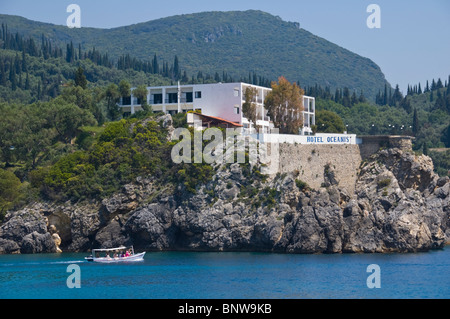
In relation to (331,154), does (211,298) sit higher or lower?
lower

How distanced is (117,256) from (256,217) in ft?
47.1

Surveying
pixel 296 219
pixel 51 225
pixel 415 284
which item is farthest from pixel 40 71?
pixel 415 284

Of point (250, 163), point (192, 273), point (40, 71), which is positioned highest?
point (40, 71)

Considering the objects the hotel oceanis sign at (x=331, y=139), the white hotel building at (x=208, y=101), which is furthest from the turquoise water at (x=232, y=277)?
the white hotel building at (x=208, y=101)

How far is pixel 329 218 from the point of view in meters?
81.1

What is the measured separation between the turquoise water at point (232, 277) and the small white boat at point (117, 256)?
4.03ft

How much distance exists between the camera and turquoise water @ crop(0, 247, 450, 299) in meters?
60.2

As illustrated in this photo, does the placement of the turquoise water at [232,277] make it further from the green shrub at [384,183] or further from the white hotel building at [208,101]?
the white hotel building at [208,101]

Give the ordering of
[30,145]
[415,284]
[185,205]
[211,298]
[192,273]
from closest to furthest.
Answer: [211,298], [415,284], [192,273], [185,205], [30,145]

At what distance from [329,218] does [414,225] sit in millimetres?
8597

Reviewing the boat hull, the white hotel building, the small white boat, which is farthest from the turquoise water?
the white hotel building

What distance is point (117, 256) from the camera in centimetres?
8212

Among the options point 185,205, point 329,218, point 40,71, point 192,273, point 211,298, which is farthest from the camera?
point 40,71
